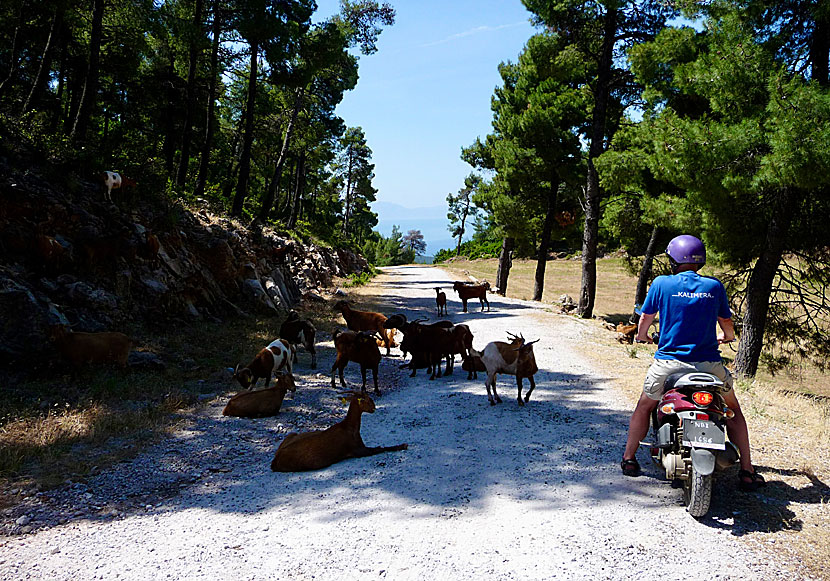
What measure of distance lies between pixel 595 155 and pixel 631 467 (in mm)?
15762

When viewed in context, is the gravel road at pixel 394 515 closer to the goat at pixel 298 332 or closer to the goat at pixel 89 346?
the goat at pixel 89 346

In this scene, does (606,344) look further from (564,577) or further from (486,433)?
(564,577)

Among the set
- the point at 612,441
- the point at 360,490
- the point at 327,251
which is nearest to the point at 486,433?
the point at 612,441

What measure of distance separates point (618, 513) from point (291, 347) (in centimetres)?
646

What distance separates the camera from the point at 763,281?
33.5ft

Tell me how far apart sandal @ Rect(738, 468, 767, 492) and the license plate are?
102 centimetres

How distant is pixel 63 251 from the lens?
9.66m

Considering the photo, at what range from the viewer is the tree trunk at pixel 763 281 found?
996 centimetres

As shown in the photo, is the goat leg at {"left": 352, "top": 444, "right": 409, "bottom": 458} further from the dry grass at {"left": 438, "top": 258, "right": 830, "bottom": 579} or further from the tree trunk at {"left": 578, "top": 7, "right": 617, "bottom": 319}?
the tree trunk at {"left": 578, "top": 7, "right": 617, "bottom": 319}

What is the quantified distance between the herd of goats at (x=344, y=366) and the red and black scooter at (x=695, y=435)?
114 inches

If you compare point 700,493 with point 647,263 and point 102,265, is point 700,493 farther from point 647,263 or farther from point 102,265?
point 647,263

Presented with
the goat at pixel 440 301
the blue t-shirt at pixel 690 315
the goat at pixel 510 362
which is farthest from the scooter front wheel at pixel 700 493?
the goat at pixel 440 301

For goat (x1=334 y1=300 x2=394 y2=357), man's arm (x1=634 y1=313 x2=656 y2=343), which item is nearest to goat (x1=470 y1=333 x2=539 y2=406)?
man's arm (x1=634 y1=313 x2=656 y2=343)

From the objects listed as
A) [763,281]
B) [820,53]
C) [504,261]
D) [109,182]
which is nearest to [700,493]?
[763,281]
